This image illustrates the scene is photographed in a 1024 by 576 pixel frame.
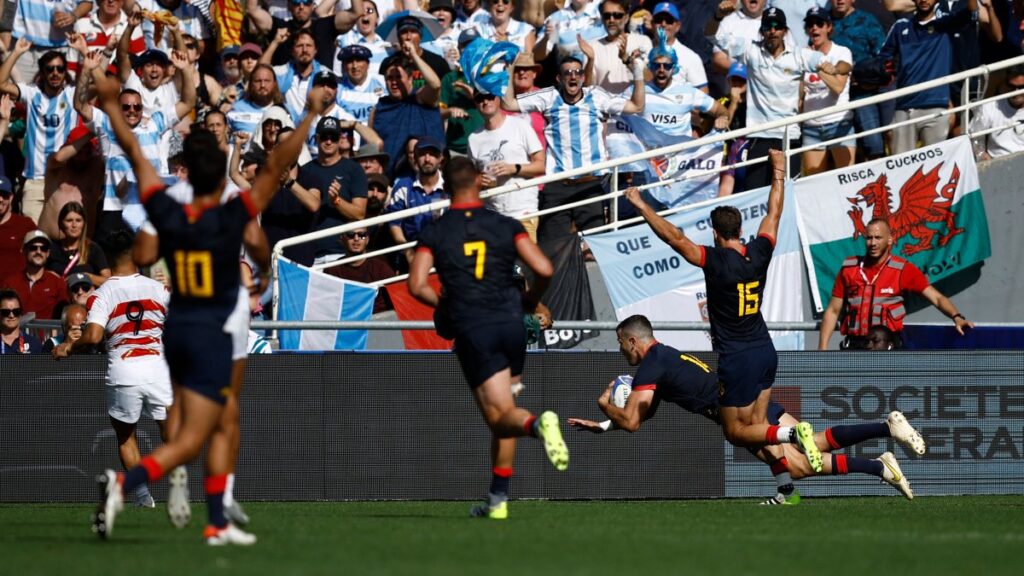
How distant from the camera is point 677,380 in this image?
1308 cm

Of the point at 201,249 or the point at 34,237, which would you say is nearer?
the point at 201,249

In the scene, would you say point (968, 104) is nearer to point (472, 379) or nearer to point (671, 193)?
point (671, 193)

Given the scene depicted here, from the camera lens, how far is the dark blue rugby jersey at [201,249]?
8.59 metres

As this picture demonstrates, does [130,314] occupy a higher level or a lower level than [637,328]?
higher

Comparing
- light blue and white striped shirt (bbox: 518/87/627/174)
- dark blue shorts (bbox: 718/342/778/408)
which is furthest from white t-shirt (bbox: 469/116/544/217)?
dark blue shorts (bbox: 718/342/778/408)

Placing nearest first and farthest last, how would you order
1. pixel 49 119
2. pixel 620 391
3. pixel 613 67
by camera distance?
pixel 620 391 → pixel 49 119 → pixel 613 67

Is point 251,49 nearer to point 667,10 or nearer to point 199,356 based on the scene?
point 667,10

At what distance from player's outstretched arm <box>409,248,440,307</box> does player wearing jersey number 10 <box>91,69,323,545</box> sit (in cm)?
186

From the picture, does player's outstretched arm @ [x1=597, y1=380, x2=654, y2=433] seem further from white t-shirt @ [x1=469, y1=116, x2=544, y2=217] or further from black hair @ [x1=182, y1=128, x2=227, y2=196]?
black hair @ [x1=182, y1=128, x2=227, y2=196]

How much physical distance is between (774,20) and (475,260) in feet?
28.9

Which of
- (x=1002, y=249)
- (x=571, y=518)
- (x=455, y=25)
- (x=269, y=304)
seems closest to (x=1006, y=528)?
(x=571, y=518)

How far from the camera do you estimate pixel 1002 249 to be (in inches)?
687

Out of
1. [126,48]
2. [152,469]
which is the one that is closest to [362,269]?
[126,48]

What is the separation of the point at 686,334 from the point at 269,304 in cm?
456
